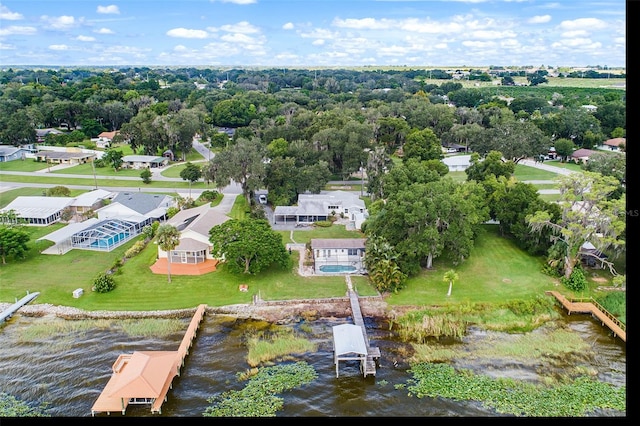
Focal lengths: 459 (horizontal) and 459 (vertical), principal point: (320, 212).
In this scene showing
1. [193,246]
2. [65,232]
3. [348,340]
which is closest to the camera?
[348,340]

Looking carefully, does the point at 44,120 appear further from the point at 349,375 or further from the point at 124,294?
the point at 349,375

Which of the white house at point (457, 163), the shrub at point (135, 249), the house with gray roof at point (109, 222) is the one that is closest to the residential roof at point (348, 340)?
the shrub at point (135, 249)

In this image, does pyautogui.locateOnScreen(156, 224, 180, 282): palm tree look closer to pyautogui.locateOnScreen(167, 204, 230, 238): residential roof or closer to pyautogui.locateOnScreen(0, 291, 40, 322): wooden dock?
pyautogui.locateOnScreen(167, 204, 230, 238): residential roof

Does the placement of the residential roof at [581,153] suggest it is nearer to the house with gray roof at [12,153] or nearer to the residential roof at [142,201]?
the residential roof at [142,201]

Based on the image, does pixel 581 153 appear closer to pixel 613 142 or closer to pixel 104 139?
pixel 613 142

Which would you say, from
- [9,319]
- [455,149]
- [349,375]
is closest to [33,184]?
[9,319]

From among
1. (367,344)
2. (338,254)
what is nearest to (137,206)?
(338,254)
